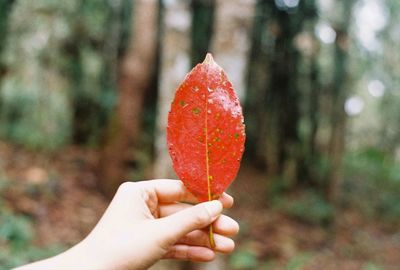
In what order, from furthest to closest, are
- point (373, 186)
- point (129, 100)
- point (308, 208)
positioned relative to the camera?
point (373, 186) → point (308, 208) → point (129, 100)

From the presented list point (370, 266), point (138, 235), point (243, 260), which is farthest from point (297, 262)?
point (138, 235)

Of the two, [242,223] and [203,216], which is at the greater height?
[203,216]

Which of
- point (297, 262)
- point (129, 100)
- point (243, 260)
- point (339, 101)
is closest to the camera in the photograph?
point (243, 260)

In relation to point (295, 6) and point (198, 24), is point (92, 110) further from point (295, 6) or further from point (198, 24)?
point (295, 6)

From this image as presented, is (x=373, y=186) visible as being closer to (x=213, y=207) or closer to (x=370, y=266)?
(x=370, y=266)

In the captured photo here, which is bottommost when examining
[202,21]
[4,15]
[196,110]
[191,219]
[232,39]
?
[191,219]

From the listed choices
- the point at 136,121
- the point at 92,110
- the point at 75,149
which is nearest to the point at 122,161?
the point at 136,121

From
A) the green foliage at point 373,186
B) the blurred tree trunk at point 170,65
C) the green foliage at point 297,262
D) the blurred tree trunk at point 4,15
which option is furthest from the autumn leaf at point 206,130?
the green foliage at point 373,186

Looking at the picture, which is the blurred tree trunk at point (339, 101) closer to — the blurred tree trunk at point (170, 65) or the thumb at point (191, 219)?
the blurred tree trunk at point (170, 65)
